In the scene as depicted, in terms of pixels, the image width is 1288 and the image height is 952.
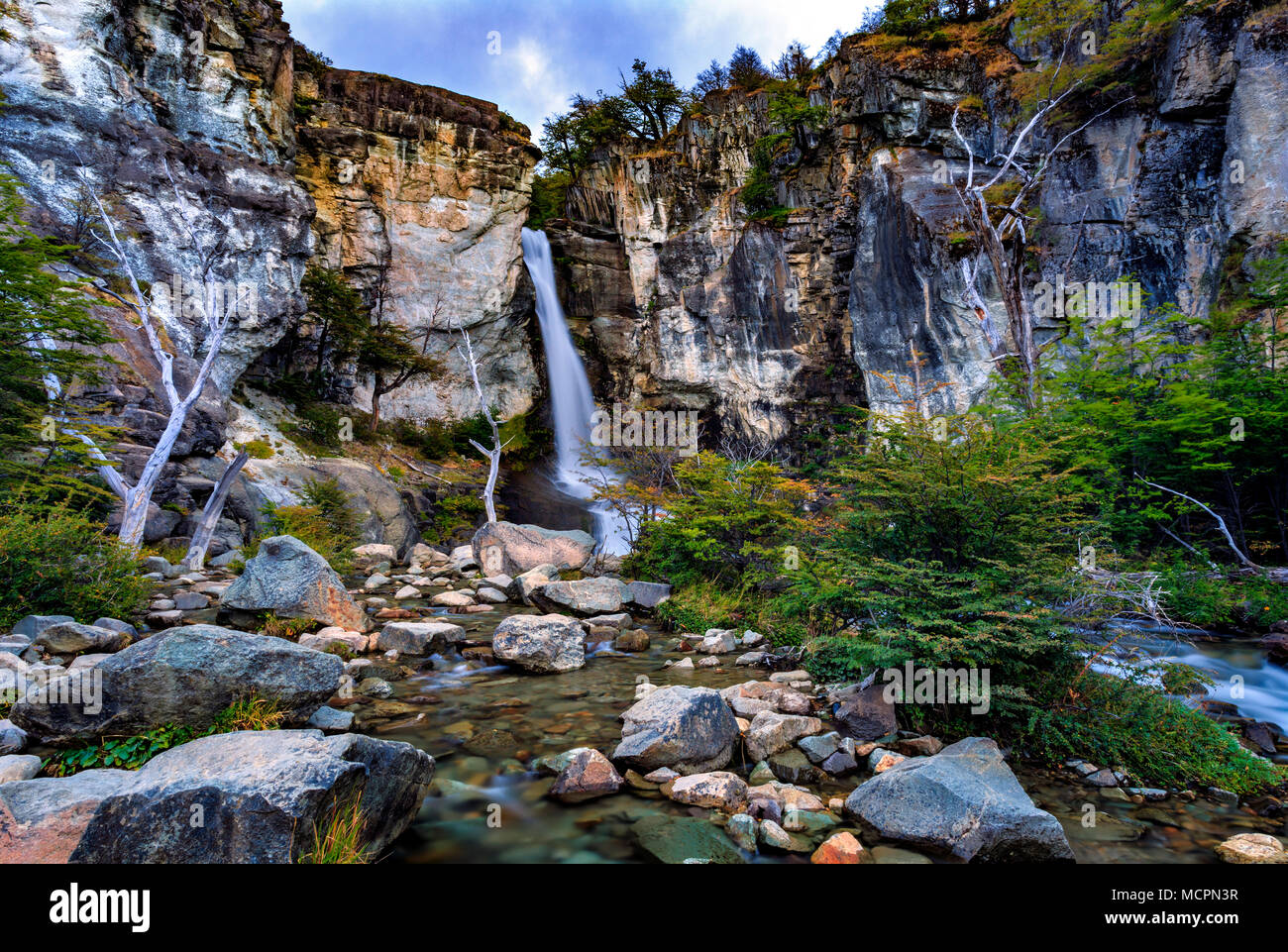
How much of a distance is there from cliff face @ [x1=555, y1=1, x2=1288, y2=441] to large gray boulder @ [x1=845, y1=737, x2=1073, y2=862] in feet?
30.0

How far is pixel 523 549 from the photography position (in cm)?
1452

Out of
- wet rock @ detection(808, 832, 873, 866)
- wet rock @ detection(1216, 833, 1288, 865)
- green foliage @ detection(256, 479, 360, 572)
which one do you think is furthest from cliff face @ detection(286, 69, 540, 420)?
wet rock @ detection(1216, 833, 1288, 865)

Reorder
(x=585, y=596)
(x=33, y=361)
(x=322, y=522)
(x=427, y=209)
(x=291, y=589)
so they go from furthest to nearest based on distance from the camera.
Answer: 1. (x=427, y=209)
2. (x=322, y=522)
3. (x=585, y=596)
4. (x=33, y=361)
5. (x=291, y=589)

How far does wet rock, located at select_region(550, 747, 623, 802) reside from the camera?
13.8ft

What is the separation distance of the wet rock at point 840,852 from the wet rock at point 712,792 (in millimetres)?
674

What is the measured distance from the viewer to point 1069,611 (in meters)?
5.15

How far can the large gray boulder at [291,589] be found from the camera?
8.00 metres

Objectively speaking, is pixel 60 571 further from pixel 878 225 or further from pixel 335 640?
pixel 878 225

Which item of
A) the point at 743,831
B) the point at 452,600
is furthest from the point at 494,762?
the point at 452,600

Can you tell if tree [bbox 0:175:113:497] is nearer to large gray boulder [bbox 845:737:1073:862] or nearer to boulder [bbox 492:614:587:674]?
boulder [bbox 492:614:587:674]

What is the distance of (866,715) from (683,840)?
7.91 feet

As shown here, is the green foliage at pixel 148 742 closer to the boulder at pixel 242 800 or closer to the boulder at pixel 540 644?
the boulder at pixel 242 800
